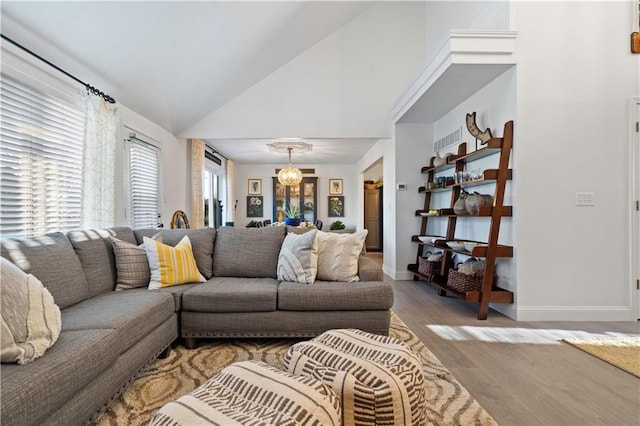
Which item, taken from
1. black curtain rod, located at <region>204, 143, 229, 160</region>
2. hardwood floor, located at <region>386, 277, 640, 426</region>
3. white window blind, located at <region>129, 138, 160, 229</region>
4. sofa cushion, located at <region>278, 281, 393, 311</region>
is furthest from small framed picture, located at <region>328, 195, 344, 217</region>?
sofa cushion, located at <region>278, 281, 393, 311</region>

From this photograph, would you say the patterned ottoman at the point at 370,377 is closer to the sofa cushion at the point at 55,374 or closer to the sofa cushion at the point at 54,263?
the sofa cushion at the point at 55,374

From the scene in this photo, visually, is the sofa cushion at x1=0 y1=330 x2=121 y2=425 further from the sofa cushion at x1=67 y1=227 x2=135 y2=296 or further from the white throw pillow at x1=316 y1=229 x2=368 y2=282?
the white throw pillow at x1=316 y1=229 x2=368 y2=282

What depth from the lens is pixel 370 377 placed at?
1404 millimetres

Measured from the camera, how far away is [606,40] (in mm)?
3289

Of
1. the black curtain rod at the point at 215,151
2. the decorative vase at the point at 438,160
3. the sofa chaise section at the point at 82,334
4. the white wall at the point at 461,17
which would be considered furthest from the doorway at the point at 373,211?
the sofa chaise section at the point at 82,334

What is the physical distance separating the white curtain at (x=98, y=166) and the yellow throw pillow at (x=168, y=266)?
0.84 metres

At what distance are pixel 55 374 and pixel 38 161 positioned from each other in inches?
83.9

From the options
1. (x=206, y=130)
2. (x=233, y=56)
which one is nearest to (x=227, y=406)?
(x=233, y=56)

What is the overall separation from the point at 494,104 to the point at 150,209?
4354 mm

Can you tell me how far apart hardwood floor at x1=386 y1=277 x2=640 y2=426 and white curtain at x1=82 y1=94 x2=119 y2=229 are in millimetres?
3106

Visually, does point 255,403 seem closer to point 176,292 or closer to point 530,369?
point 176,292

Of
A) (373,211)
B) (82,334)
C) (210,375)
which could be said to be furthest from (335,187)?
(82,334)

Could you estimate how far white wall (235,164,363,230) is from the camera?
31.8ft

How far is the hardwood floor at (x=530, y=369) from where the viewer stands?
1746 mm
